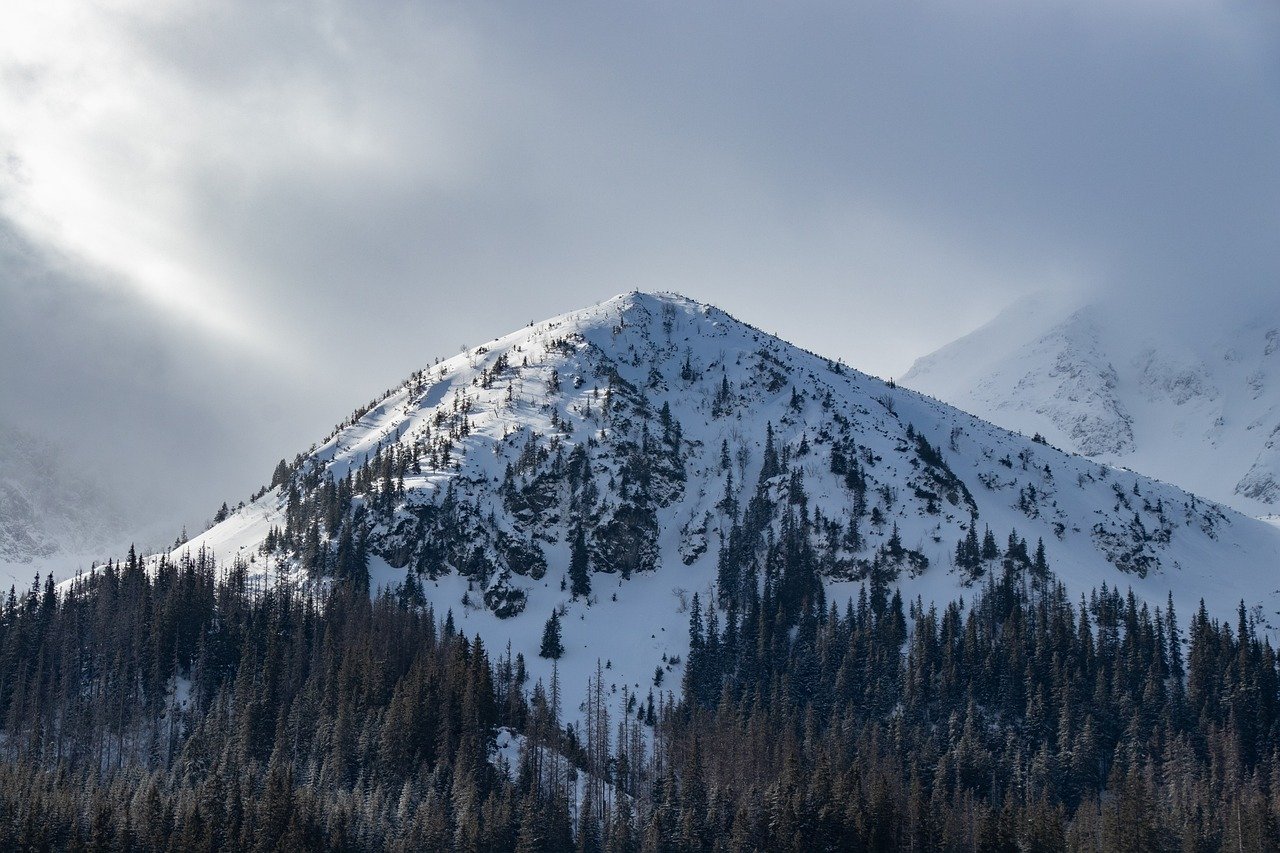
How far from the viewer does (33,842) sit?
13900cm

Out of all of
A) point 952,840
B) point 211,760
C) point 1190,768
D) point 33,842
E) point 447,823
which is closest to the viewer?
point 33,842

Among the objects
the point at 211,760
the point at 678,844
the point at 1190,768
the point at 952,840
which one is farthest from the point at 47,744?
the point at 1190,768

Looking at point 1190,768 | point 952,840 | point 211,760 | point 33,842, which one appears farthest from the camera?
point 1190,768

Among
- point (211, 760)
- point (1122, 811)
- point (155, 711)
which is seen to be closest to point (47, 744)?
point (155, 711)

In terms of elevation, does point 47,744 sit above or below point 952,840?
above

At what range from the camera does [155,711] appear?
640 ft

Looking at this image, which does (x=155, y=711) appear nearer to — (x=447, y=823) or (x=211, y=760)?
(x=211, y=760)

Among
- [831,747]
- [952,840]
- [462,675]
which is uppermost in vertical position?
[462,675]

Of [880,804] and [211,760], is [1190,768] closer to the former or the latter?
[880,804]

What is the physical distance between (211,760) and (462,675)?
38.5 m

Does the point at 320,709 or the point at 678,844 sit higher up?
the point at 320,709

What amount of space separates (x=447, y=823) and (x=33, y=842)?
156ft

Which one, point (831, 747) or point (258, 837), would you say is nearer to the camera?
point (258, 837)

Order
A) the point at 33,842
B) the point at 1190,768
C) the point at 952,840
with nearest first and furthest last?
the point at 33,842 → the point at 952,840 → the point at 1190,768
